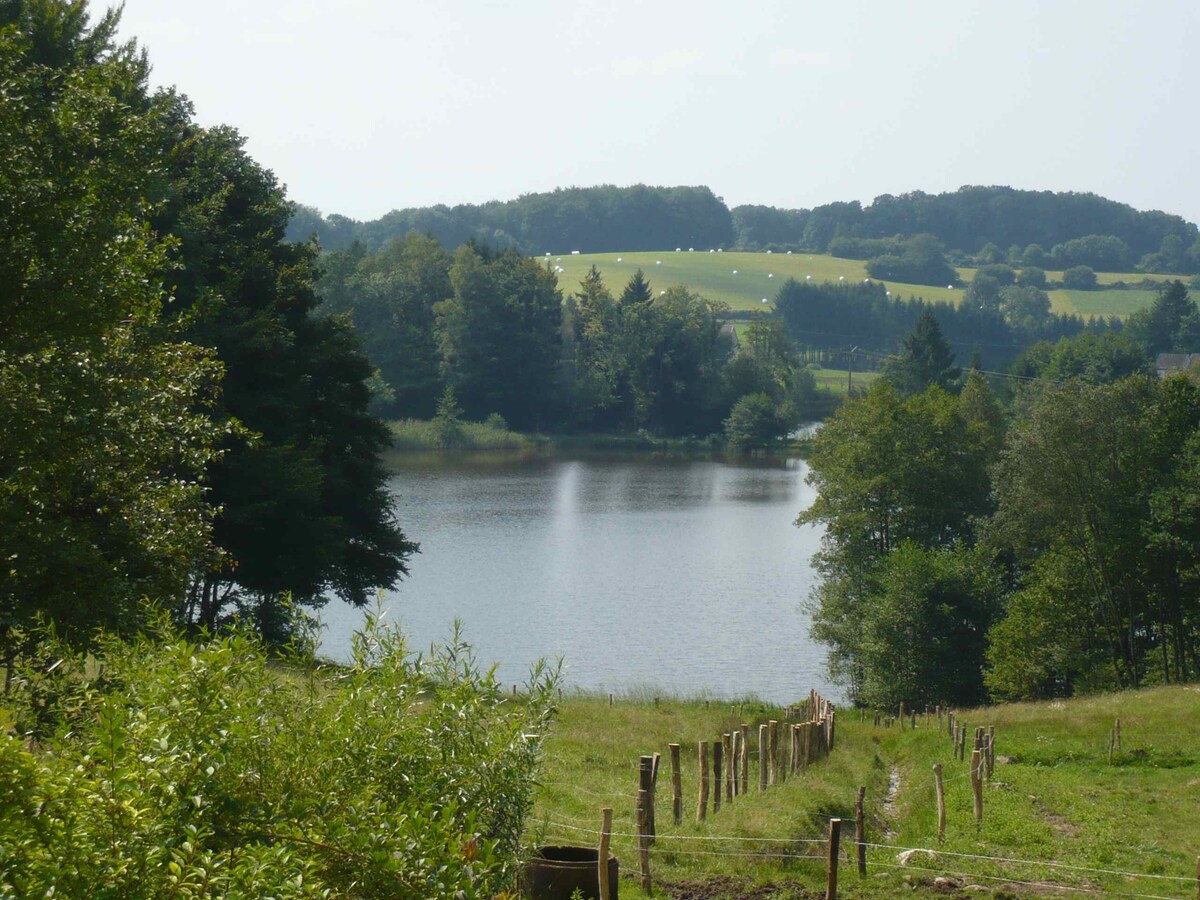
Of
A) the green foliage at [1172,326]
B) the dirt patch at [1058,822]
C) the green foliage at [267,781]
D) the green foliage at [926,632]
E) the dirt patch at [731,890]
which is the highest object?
the green foliage at [1172,326]

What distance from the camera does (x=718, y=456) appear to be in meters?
102

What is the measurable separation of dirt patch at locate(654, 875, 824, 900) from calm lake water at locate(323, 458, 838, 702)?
2149cm

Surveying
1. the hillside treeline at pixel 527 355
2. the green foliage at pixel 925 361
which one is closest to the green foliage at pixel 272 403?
the green foliage at pixel 925 361

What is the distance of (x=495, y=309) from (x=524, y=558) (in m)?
62.6

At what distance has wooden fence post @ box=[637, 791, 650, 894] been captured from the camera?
12.7 metres

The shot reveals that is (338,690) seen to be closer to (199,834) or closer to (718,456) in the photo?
(199,834)

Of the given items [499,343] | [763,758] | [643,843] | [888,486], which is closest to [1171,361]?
[499,343]

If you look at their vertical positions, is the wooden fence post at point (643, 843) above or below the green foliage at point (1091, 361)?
below

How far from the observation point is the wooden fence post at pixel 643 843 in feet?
41.6

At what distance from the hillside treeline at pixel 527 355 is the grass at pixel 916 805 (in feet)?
254

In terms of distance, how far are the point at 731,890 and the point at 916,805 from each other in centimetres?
788

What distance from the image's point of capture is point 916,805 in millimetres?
19734

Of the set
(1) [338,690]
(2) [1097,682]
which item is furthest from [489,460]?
(1) [338,690]

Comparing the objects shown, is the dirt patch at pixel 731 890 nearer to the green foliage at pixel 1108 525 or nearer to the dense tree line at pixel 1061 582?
the dense tree line at pixel 1061 582
